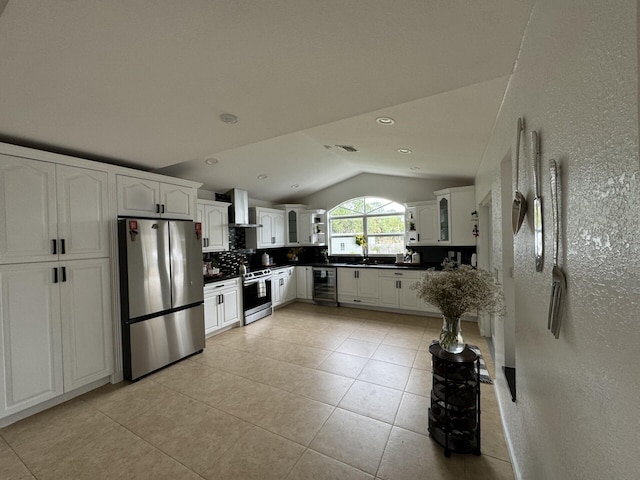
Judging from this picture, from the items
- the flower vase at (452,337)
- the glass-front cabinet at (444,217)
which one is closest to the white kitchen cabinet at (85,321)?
the flower vase at (452,337)

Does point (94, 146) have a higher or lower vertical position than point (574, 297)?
higher

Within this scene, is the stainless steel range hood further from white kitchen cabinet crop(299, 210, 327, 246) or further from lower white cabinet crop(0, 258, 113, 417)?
lower white cabinet crop(0, 258, 113, 417)

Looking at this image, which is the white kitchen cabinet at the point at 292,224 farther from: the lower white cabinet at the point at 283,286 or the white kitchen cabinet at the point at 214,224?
the white kitchen cabinet at the point at 214,224

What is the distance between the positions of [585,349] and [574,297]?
14 cm

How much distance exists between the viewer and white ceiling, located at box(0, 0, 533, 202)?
1163 millimetres

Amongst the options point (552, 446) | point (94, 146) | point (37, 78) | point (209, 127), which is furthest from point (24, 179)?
point (552, 446)

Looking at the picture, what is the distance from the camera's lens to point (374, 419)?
2170 millimetres

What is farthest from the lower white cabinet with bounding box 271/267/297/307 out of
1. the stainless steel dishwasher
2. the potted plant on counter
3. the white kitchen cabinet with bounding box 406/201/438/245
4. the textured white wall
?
the textured white wall

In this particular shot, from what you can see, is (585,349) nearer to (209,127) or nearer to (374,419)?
(374,419)

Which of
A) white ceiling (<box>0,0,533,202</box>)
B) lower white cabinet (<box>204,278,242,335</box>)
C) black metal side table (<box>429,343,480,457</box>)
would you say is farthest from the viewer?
lower white cabinet (<box>204,278,242,335</box>)

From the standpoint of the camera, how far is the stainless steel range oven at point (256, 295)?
4598 millimetres

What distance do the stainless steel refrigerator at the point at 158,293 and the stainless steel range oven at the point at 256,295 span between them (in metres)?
1.10

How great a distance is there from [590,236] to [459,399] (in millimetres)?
1567

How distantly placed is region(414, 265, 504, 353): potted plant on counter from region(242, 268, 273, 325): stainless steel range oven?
3.34 m
